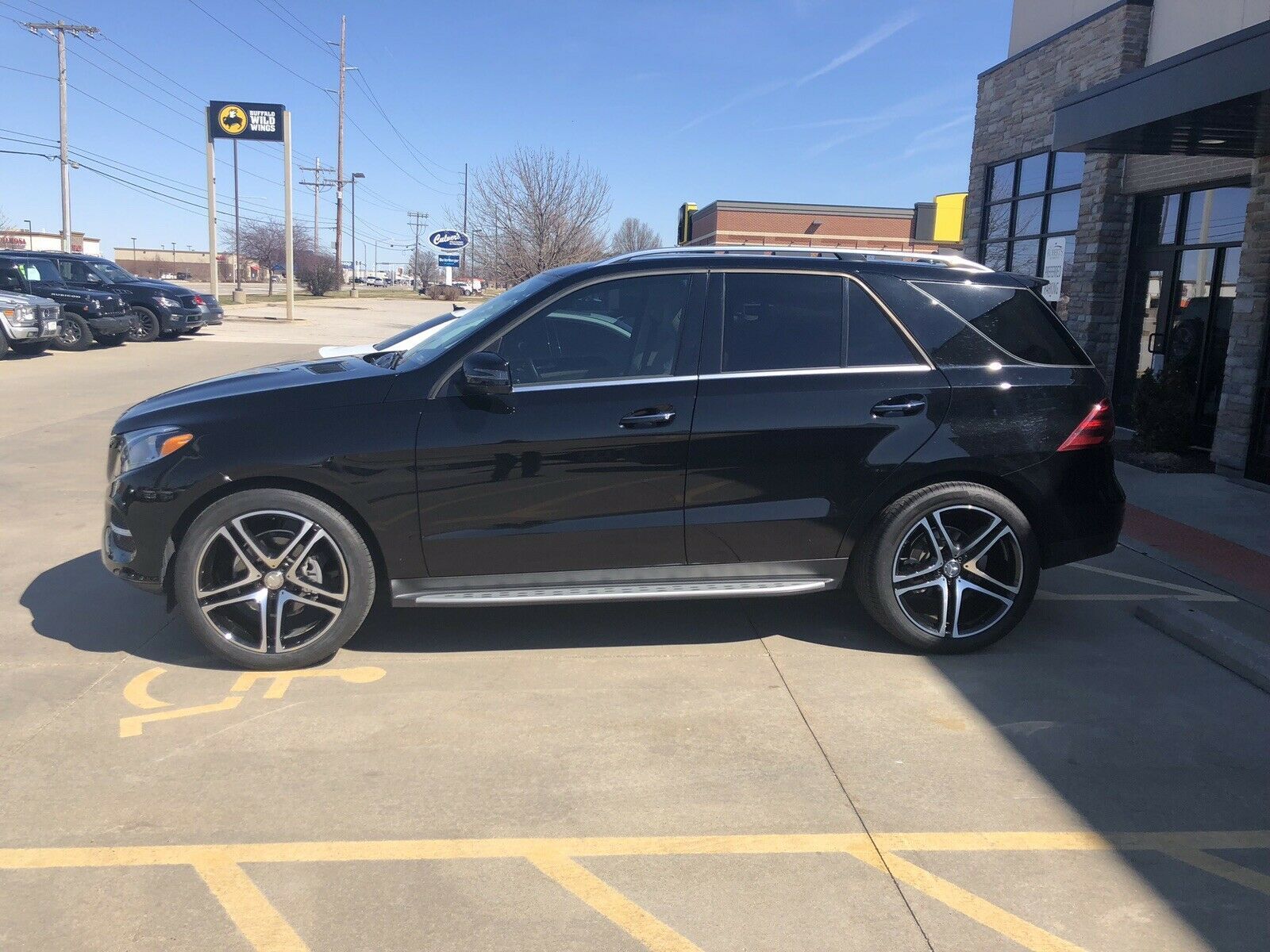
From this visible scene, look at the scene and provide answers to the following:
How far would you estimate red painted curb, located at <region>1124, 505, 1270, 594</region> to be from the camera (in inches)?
255

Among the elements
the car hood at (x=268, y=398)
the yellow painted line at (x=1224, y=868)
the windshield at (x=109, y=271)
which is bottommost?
the yellow painted line at (x=1224, y=868)

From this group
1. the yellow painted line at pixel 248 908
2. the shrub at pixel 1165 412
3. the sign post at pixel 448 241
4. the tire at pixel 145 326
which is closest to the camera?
the yellow painted line at pixel 248 908

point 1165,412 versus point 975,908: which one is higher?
point 1165,412

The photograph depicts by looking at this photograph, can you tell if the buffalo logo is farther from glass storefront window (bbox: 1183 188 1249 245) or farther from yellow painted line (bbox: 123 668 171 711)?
yellow painted line (bbox: 123 668 171 711)

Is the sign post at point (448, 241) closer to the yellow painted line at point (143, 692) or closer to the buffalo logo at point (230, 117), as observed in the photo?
the buffalo logo at point (230, 117)

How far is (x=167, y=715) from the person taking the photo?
421 cm

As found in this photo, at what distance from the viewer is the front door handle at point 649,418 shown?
458 cm

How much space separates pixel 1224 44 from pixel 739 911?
705 cm

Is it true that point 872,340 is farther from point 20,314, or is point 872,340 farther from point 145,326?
point 145,326

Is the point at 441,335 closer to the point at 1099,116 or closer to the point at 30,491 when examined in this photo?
the point at 30,491

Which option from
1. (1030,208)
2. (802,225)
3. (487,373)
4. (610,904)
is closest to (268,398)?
(487,373)

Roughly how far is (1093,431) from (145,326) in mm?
23769

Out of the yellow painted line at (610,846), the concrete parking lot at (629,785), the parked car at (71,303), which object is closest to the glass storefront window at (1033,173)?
the concrete parking lot at (629,785)

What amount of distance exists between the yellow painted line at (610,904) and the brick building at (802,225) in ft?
170
